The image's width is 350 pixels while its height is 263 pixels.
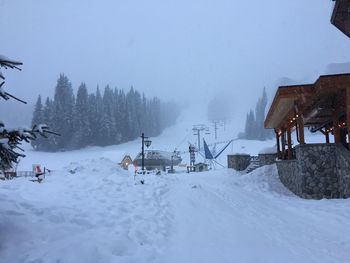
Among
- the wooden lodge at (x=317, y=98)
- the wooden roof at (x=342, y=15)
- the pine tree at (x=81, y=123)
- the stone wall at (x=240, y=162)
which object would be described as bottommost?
the stone wall at (x=240, y=162)

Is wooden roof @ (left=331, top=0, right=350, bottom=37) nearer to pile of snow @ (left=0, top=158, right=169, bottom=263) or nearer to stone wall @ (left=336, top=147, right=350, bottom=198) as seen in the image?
stone wall @ (left=336, top=147, right=350, bottom=198)

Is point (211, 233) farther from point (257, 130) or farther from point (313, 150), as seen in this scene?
point (257, 130)

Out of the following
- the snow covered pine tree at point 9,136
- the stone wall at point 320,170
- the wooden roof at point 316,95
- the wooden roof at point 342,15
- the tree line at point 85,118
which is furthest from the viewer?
the tree line at point 85,118

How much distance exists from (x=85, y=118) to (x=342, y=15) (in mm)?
85623

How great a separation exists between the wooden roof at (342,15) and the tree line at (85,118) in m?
77.8

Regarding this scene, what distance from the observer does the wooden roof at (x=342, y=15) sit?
14509mm

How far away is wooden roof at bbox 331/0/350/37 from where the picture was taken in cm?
1451

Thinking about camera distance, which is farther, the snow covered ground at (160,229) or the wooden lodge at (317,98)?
the wooden lodge at (317,98)

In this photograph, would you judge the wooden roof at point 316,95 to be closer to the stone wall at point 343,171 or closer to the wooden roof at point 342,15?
the stone wall at point 343,171

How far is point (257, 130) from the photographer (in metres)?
118

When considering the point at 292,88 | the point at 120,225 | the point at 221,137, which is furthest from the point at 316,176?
the point at 221,137

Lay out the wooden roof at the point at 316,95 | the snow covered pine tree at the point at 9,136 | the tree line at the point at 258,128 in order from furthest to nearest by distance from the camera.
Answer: the tree line at the point at 258,128, the wooden roof at the point at 316,95, the snow covered pine tree at the point at 9,136

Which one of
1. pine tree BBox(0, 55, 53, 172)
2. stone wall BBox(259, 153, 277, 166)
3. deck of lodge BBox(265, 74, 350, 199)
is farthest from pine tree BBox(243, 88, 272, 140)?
pine tree BBox(0, 55, 53, 172)

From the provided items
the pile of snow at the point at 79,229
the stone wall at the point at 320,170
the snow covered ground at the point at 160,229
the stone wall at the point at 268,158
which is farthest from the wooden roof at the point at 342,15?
the stone wall at the point at 268,158
